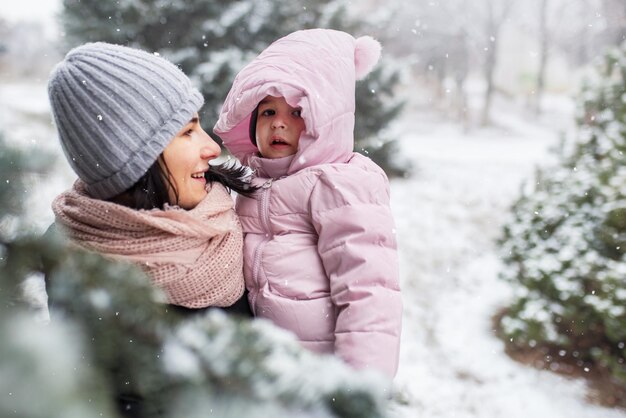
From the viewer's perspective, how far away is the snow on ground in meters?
3.40

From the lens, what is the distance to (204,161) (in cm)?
158

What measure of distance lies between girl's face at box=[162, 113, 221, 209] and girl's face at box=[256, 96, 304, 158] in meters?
0.34

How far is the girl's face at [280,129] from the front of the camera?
1882mm

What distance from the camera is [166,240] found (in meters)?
1.41

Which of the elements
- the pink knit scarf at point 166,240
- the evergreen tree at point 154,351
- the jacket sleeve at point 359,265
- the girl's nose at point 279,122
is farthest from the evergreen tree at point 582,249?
the evergreen tree at point 154,351

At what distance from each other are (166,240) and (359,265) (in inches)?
22.8

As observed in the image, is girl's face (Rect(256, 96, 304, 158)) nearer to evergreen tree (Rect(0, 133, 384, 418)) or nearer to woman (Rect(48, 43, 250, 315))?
woman (Rect(48, 43, 250, 315))

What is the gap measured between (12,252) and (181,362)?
206mm

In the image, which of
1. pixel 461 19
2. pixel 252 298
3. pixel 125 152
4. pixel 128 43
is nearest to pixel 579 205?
pixel 252 298

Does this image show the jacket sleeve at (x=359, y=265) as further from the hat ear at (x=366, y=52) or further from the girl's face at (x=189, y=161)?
the hat ear at (x=366, y=52)

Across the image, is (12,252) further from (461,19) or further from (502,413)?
(461,19)

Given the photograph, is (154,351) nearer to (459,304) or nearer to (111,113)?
(111,113)

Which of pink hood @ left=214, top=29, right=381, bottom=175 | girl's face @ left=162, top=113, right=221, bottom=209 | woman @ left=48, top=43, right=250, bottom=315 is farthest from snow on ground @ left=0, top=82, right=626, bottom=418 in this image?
pink hood @ left=214, top=29, right=381, bottom=175

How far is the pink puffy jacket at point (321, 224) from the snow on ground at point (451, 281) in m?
0.47
